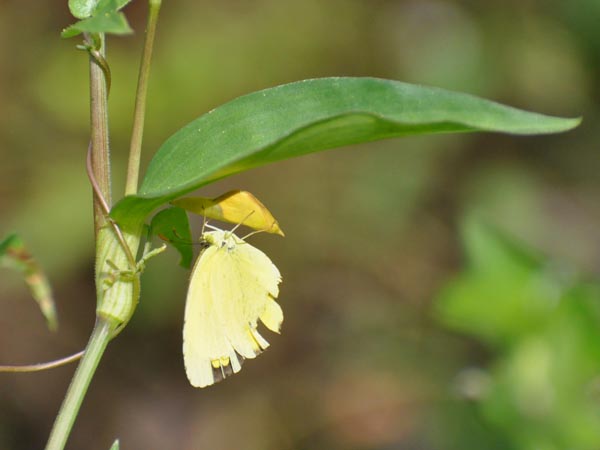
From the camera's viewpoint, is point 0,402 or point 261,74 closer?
point 0,402

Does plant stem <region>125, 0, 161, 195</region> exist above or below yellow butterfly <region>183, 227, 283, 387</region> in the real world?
above

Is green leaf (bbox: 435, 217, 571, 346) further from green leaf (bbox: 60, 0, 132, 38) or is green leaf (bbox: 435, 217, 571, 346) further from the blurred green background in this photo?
green leaf (bbox: 60, 0, 132, 38)

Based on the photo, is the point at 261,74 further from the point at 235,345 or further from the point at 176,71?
the point at 235,345

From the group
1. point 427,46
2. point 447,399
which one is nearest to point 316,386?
point 447,399

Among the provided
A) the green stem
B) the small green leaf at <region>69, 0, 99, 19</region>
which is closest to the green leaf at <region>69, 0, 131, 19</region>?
the small green leaf at <region>69, 0, 99, 19</region>

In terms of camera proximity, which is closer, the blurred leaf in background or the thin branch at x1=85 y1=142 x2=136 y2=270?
the thin branch at x1=85 y1=142 x2=136 y2=270

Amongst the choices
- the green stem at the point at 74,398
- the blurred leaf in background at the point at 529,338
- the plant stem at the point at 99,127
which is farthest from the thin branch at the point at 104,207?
the blurred leaf in background at the point at 529,338
